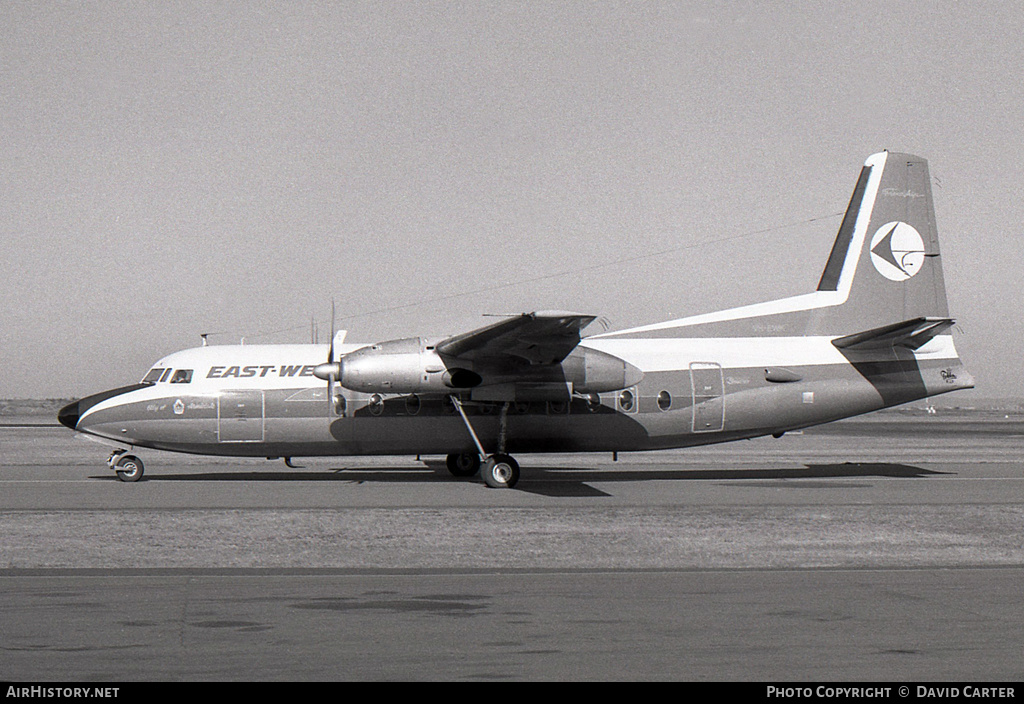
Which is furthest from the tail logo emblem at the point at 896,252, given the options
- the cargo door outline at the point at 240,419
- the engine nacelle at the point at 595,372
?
the cargo door outline at the point at 240,419

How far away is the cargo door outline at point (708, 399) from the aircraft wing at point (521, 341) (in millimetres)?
4243

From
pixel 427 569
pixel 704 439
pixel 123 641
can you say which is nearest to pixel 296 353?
pixel 704 439

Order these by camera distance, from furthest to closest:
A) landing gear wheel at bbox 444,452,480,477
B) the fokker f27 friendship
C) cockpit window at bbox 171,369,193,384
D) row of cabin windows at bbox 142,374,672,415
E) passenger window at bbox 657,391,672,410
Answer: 1. landing gear wheel at bbox 444,452,480,477
2. passenger window at bbox 657,391,672,410
3. cockpit window at bbox 171,369,193,384
4. row of cabin windows at bbox 142,374,672,415
5. the fokker f27 friendship

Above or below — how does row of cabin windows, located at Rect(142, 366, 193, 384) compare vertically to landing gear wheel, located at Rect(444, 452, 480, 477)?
above

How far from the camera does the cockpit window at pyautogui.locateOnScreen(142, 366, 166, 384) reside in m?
25.2

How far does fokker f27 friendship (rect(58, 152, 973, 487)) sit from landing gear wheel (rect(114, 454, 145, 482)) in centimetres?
4

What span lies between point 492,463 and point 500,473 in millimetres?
318

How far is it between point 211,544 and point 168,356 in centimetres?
1281

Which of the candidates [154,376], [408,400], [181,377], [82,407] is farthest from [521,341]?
[82,407]

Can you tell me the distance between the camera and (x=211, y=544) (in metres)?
14.4

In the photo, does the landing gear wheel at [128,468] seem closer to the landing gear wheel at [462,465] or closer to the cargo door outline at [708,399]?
the landing gear wheel at [462,465]

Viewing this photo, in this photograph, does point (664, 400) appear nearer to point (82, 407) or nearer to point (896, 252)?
point (896, 252)

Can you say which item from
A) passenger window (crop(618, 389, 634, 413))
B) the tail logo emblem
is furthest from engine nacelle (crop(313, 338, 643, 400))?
the tail logo emblem

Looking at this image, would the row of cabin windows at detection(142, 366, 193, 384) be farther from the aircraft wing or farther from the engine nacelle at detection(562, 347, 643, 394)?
the engine nacelle at detection(562, 347, 643, 394)
